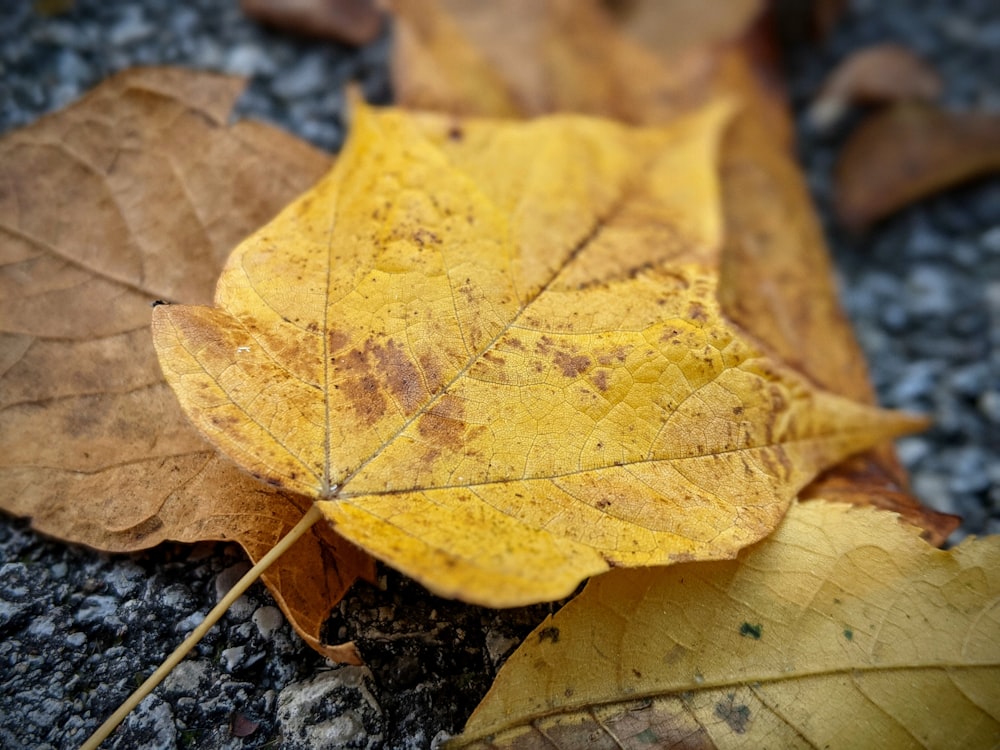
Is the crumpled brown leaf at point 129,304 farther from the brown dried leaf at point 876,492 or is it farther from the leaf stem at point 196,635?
the brown dried leaf at point 876,492

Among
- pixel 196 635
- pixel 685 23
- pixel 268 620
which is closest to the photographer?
pixel 196 635

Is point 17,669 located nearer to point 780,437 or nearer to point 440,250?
point 440,250

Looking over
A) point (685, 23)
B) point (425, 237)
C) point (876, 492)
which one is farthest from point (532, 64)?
point (876, 492)

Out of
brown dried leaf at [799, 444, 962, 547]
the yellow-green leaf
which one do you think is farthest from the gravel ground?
brown dried leaf at [799, 444, 962, 547]

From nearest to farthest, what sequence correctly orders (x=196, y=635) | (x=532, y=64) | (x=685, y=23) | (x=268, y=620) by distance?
(x=196, y=635), (x=268, y=620), (x=532, y=64), (x=685, y=23)

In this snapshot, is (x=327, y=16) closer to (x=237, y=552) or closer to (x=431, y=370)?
(x=431, y=370)

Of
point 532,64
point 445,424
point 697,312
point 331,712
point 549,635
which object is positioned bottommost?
point 331,712

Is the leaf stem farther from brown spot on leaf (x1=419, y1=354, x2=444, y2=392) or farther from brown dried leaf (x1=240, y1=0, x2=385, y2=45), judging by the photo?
brown dried leaf (x1=240, y1=0, x2=385, y2=45)
